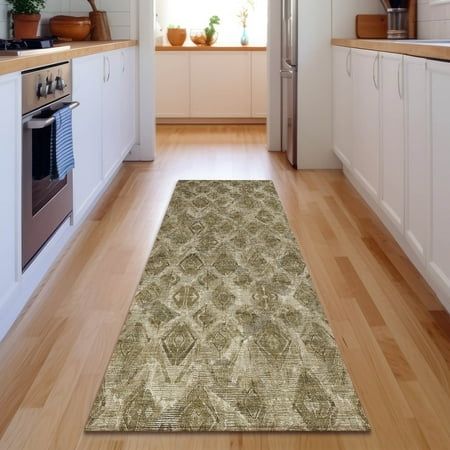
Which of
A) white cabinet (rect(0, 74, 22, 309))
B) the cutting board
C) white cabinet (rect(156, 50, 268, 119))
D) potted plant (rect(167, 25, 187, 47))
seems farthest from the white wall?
white cabinet (rect(0, 74, 22, 309))

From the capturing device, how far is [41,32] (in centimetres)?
490

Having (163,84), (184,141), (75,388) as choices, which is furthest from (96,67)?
(163,84)

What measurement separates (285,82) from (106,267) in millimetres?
3120

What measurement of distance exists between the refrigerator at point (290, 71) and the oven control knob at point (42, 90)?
2826mm

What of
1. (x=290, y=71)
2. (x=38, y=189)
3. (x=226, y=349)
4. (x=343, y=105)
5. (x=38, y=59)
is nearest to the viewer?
(x=226, y=349)

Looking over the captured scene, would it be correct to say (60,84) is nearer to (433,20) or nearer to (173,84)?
(433,20)

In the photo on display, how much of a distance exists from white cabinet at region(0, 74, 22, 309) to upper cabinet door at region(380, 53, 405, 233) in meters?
1.51

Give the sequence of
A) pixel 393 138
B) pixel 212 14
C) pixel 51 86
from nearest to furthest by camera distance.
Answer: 1. pixel 51 86
2. pixel 393 138
3. pixel 212 14

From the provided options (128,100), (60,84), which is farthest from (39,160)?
(128,100)

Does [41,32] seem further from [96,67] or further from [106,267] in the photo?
[106,267]

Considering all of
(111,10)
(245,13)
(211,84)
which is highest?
(245,13)

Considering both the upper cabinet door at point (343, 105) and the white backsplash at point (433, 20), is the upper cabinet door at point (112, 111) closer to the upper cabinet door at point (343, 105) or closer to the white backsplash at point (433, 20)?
the upper cabinet door at point (343, 105)

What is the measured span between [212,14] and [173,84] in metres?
1.12

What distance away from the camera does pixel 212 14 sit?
841cm
